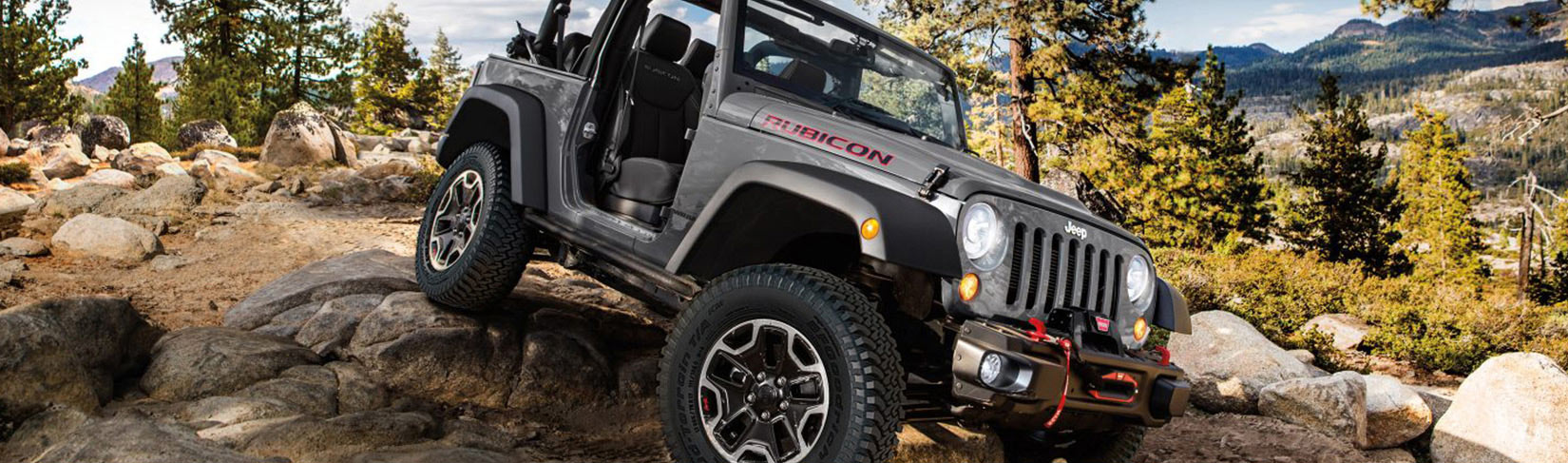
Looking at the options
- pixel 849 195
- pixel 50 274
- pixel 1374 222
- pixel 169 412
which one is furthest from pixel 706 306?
pixel 1374 222

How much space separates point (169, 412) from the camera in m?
4.40

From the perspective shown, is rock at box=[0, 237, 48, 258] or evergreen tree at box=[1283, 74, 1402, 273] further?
evergreen tree at box=[1283, 74, 1402, 273]

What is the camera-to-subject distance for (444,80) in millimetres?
70562

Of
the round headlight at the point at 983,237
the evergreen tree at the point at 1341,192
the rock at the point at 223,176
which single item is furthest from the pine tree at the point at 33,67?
the evergreen tree at the point at 1341,192

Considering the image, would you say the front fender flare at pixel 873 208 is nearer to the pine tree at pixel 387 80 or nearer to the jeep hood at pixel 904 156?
the jeep hood at pixel 904 156

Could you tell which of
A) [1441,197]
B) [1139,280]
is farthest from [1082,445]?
[1441,197]

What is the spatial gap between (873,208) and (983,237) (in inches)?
17.7

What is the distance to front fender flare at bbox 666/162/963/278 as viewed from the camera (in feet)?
→ 10.8

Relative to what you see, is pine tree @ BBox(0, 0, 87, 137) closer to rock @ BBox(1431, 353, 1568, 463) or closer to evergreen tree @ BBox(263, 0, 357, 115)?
evergreen tree @ BBox(263, 0, 357, 115)

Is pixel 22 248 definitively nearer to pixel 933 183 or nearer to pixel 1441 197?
pixel 933 183

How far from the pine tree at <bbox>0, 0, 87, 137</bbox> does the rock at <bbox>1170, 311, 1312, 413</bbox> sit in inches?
1325

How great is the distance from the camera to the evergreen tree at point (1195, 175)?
93.7 ft

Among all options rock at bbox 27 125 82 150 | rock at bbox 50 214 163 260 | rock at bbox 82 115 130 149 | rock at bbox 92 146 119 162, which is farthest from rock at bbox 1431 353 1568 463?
rock at bbox 82 115 130 149

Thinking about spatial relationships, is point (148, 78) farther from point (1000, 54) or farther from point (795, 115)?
point (795, 115)
